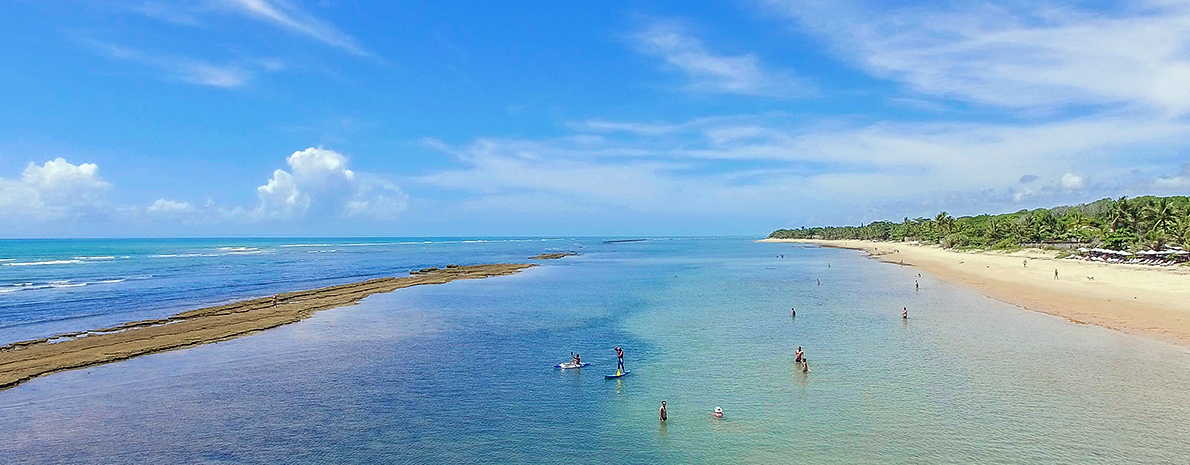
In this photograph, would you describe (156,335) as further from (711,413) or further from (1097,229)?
(1097,229)

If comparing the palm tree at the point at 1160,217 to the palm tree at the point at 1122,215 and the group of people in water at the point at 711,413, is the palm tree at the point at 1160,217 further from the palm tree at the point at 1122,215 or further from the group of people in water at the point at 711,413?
the group of people in water at the point at 711,413

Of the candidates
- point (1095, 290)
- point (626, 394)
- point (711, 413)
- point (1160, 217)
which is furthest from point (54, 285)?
point (1160, 217)

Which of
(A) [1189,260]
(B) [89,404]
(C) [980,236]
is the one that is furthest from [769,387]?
(C) [980,236]

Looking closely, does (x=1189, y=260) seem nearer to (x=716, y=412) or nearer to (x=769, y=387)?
(x=769, y=387)

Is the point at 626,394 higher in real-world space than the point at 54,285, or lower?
lower

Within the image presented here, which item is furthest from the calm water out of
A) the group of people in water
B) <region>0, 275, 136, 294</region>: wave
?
<region>0, 275, 136, 294</region>: wave

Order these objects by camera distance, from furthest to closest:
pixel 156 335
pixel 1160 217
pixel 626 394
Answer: pixel 1160 217 → pixel 156 335 → pixel 626 394
